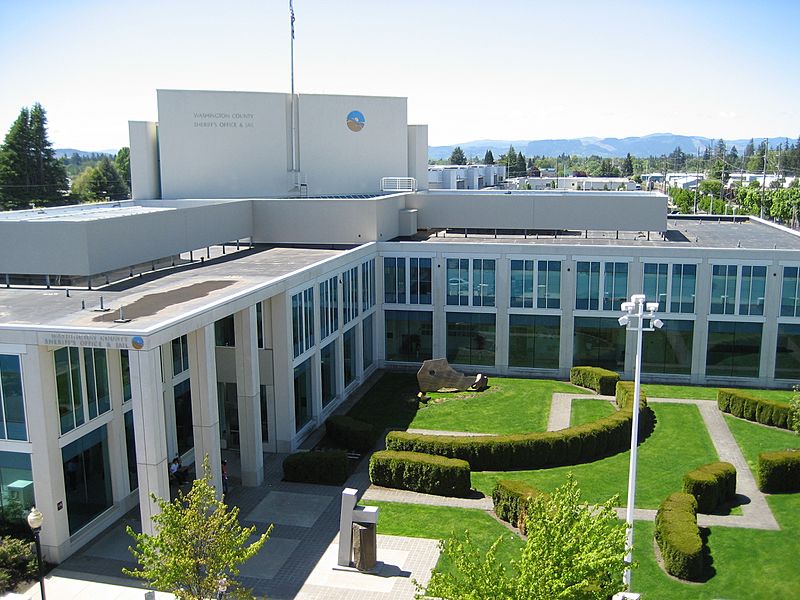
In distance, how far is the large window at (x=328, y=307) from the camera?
1431 inches

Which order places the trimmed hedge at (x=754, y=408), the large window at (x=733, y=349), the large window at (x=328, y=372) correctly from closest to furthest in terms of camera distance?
the trimmed hedge at (x=754, y=408) < the large window at (x=328, y=372) < the large window at (x=733, y=349)

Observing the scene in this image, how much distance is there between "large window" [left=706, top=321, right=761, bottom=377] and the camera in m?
42.6

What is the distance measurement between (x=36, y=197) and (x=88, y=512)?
283 feet

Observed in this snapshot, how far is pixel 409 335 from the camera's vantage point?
1832 inches

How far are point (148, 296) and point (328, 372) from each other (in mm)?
11615

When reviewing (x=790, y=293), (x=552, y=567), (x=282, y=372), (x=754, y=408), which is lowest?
(x=754, y=408)

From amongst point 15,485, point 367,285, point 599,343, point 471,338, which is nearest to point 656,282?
point 599,343

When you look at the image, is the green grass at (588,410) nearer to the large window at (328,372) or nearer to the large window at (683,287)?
the large window at (683,287)

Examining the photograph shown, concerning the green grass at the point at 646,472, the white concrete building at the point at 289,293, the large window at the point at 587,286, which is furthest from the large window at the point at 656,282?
the green grass at the point at 646,472

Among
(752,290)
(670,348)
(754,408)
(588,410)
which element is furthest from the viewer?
(670,348)

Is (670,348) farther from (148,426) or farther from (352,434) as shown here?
(148,426)

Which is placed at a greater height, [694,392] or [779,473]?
[779,473]

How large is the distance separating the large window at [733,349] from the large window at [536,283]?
8796 millimetres

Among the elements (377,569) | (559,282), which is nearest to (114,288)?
(377,569)
